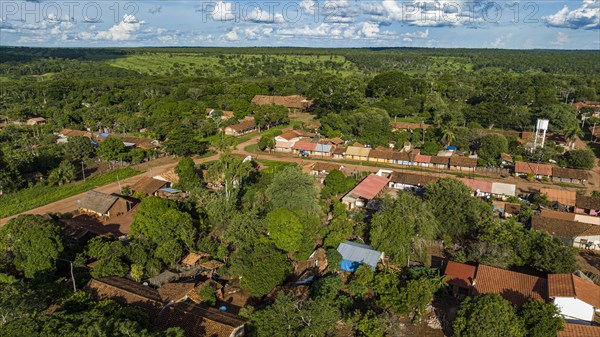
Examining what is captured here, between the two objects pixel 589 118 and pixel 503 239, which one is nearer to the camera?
pixel 503 239

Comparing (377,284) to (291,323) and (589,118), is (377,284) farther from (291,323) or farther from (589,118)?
(589,118)

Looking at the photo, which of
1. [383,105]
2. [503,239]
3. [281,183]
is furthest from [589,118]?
[281,183]

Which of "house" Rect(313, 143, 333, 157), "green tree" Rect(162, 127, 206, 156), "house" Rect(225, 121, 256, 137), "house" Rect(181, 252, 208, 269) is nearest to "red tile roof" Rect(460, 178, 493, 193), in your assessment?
"house" Rect(313, 143, 333, 157)

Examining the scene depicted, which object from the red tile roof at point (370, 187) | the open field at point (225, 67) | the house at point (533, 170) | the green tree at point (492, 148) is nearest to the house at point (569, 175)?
the house at point (533, 170)

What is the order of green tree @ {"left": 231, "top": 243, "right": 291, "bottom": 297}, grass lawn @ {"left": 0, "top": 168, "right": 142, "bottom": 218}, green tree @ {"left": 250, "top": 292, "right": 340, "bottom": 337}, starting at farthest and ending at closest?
grass lawn @ {"left": 0, "top": 168, "right": 142, "bottom": 218} → green tree @ {"left": 231, "top": 243, "right": 291, "bottom": 297} → green tree @ {"left": 250, "top": 292, "right": 340, "bottom": 337}

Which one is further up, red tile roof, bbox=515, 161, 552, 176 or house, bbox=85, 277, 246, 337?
red tile roof, bbox=515, 161, 552, 176

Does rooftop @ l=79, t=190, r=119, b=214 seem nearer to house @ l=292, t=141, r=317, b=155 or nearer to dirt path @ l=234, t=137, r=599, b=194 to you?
dirt path @ l=234, t=137, r=599, b=194
